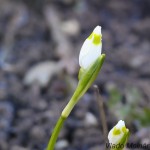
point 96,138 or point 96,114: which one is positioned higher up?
point 96,114

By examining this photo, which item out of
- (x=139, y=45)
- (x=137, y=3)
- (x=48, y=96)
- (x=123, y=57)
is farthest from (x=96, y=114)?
(x=137, y=3)

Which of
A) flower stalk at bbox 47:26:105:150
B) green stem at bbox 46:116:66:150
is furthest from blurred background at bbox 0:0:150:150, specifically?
flower stalk at bbox 47:26:105:150

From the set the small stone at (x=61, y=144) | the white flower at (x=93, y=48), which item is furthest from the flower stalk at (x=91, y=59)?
the small stone at (x=61, y=144)

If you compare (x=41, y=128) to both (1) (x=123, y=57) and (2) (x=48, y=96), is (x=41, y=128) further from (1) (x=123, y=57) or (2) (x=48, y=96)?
(1) (x=123, y=57)

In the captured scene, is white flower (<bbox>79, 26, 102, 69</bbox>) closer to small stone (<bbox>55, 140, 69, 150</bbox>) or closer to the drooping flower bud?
the drooping flower bud

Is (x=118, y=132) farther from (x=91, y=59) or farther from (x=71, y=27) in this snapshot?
(x=71, y=27)
